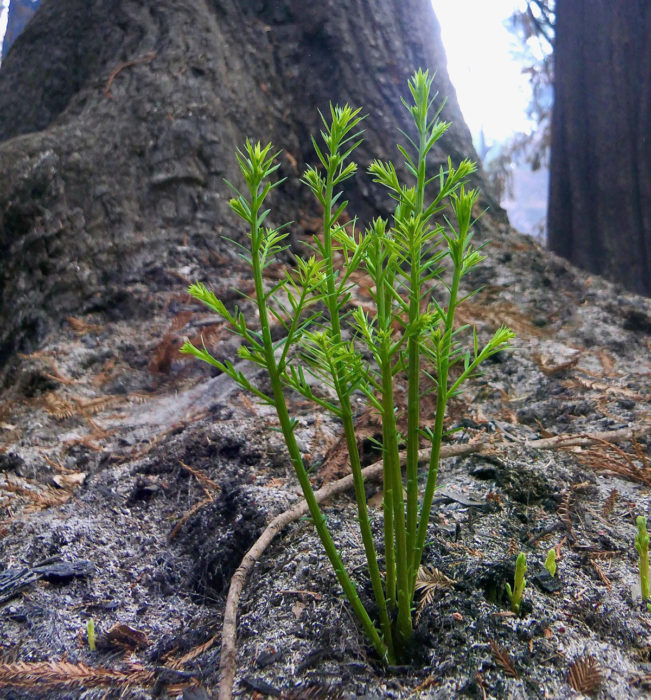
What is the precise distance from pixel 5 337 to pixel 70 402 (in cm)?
71

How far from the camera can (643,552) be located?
1059mm

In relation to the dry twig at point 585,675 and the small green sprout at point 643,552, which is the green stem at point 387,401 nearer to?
the dry twig at point 585,675

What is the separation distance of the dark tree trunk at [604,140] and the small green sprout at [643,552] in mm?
3850

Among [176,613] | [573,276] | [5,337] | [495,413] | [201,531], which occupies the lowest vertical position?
[176,613]

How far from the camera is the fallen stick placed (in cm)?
105

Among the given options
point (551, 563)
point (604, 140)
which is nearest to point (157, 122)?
point (551, 563)

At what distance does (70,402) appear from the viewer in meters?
2.36

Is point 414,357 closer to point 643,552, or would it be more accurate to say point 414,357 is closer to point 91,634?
point 643,552

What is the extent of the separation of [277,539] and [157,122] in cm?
270

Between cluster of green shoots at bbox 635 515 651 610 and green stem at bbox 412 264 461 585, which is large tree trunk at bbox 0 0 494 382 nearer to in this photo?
green stem at bbox 412 264 461 585

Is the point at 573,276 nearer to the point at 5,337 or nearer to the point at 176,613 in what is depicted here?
the point at 176,613

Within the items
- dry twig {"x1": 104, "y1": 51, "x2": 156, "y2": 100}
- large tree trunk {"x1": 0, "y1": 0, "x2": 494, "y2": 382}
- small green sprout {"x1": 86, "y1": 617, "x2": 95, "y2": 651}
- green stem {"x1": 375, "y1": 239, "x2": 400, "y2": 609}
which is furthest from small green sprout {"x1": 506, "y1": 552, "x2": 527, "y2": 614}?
dry twig {"x1": 104, "y1": 51, "x2": 156, "y2": 100}

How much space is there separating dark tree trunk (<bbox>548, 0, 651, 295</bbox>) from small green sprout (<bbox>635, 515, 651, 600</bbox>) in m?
3.85

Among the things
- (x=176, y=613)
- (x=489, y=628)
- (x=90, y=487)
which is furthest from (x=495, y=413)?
(x=90, y=487)
